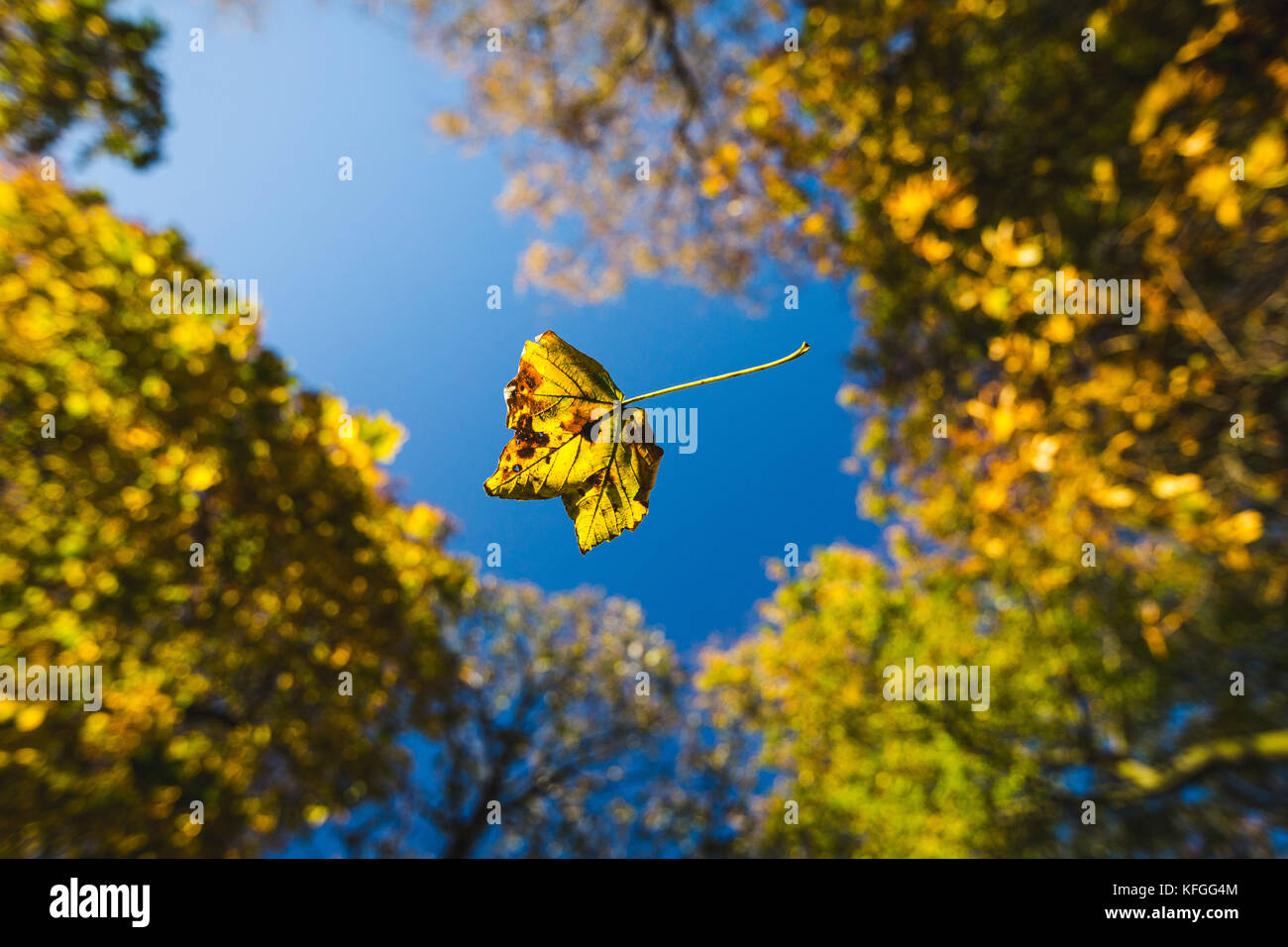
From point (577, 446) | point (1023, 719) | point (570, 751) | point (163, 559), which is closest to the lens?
point (577, 446)

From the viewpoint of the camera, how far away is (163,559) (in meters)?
2.01

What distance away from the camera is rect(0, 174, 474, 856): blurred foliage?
181 centimetres

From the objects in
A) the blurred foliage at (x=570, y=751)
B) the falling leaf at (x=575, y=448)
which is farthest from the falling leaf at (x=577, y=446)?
the blurred foliage at (x=570, y=751)

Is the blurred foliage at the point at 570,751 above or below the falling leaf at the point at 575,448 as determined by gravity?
below

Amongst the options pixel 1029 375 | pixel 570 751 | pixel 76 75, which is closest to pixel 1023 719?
pixel 1029 375

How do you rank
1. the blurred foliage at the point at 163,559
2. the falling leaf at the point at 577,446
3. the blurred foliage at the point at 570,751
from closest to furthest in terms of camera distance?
the falling leaf at the point at 577,446
the blurred foliage at the point at 163,559
the blurred foliage at the point at 570,751

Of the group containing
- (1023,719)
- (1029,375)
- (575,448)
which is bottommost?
(1023,719)

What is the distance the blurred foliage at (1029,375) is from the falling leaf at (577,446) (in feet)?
7.14

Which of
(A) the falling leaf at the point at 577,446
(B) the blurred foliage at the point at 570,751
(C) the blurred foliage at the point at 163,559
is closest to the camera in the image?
(A) the falling leaf at the point at 577,446

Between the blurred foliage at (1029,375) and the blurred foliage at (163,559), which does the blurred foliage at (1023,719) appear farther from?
the blurred foliage at (163,559)

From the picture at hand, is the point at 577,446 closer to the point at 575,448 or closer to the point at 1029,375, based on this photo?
the point at 575,448

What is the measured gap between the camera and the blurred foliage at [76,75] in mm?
1979

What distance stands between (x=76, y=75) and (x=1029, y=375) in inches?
168

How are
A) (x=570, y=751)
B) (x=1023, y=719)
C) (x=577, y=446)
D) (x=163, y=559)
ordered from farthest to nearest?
(x=570, y=751) < (x=1023, y=719) < (x=163, y=559) < (x=577, y=446)
